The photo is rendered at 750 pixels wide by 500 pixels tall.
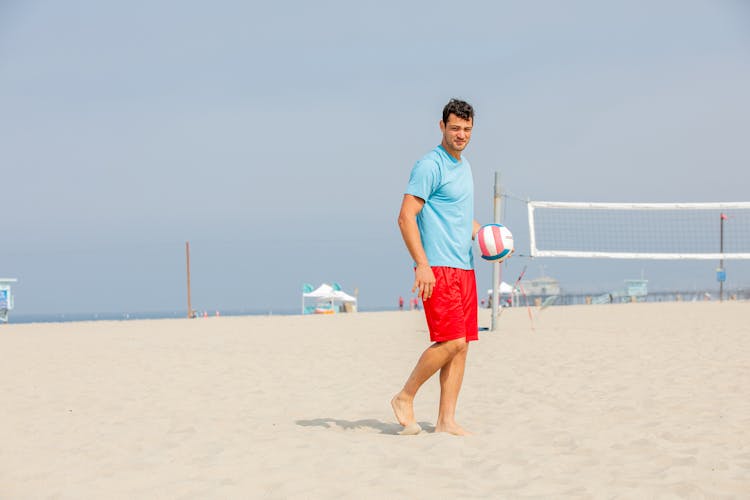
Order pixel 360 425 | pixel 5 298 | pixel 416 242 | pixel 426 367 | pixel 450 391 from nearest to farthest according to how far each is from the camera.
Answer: pixel 416 242 < pixel 426 367 < pixel 450 391 < pixel 360 425 < pixel 5 298

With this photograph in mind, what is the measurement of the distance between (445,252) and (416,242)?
17cm

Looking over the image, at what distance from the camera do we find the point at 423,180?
3.75 metres

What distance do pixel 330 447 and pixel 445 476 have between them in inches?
29.3

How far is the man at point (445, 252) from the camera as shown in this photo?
3719mm

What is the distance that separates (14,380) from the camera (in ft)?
21.7

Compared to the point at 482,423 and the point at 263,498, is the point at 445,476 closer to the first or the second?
the point at 263,498

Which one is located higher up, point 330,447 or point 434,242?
point 434,242

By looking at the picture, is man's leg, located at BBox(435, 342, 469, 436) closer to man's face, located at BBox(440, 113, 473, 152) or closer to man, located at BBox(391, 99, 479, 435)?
man, located at BBox(391, 99, 479, 435)

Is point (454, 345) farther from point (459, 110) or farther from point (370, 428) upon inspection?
point (459, 110)

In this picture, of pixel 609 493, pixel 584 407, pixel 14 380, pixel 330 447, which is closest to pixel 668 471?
pixel 609 493

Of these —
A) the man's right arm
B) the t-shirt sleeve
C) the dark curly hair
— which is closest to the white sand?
the man's right arm

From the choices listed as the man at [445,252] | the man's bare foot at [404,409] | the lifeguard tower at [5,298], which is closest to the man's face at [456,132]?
the man at [445,252]

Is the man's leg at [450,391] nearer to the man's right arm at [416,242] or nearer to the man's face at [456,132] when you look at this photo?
the man's right arm at [416,242]

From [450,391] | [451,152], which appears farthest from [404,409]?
[451,152]
